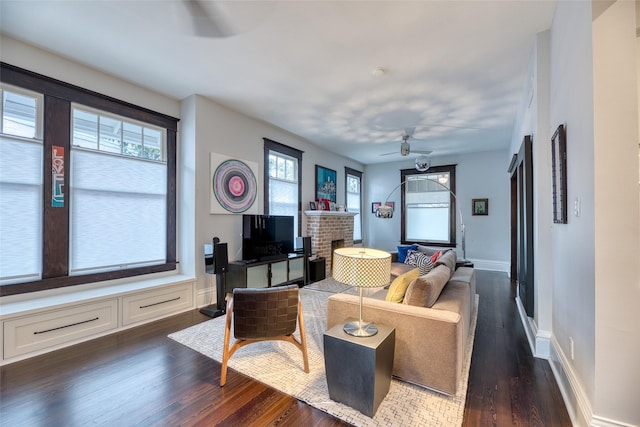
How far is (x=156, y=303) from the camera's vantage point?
352 cm

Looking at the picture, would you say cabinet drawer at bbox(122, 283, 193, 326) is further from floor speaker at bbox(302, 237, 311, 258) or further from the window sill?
floor speaker at bbox(302, 237, 311, 258)

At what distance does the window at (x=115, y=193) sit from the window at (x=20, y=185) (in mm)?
284

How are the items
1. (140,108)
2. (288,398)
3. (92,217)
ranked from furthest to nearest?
(140,108) → (92,217) → (288,398)

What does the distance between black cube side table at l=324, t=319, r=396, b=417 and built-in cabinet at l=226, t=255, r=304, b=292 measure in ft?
8.12

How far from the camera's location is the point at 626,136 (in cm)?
145

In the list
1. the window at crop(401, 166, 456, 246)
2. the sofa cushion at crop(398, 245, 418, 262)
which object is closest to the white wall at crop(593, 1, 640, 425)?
the sofa cushion at crop(398, 245, 418, 262)

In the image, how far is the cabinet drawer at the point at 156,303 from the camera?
10.7ft

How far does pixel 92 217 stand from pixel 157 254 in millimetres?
923

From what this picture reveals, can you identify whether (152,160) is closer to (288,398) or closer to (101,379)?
(101,379)

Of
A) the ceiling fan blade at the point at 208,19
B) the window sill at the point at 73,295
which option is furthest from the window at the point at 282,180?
the ceiling fan blade at the point at 208,19

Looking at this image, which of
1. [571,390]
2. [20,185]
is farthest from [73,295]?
[571,390]

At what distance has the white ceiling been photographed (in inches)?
90.4

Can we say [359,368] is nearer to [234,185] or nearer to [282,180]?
[234,185]

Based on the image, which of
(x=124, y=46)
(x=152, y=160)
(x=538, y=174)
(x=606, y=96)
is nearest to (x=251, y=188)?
(x=152, y=160)
